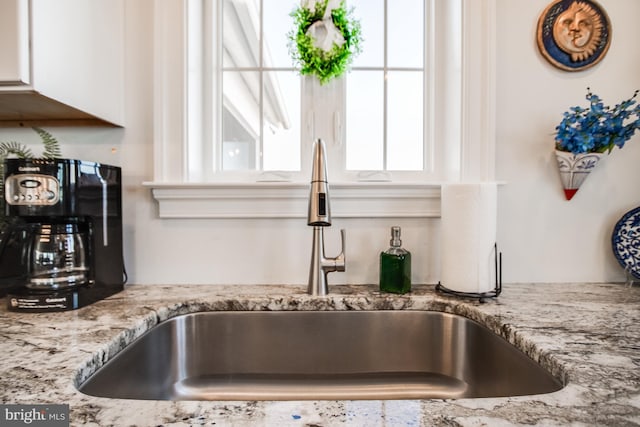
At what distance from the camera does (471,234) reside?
0.83 meters

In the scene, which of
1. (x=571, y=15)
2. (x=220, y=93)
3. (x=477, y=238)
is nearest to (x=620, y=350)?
(x=477, y=238)

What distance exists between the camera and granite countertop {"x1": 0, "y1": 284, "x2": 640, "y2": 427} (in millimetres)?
396

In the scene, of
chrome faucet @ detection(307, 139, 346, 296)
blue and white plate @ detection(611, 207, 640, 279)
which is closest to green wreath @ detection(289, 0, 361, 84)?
chrome faucet @ detection(307, 139, 346, 296)

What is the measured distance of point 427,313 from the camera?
0.86 metres

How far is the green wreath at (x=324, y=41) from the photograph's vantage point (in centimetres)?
101

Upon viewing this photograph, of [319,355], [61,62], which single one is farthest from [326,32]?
[319,355]

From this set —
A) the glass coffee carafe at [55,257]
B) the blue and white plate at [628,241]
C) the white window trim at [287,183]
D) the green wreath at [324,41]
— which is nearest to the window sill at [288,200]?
the white window trim at [287,183]

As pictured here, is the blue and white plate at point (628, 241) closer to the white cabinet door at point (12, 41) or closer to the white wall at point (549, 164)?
the white wall at point (549, 164)

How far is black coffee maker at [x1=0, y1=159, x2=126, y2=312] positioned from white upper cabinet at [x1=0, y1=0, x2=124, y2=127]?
0.16 metres

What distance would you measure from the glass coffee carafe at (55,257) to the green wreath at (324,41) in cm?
76

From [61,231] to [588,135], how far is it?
53.0 inches

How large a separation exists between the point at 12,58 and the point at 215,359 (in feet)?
2.50

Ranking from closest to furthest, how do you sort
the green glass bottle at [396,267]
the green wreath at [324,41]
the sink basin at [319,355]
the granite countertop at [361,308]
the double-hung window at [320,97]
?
1. the granite countertop at [361,308]
2. the sink basin at [319,355]
3. the green glass bottle at [396,267]
4. the green wreath at [324,41]
5. the double-hung window at [320,97]

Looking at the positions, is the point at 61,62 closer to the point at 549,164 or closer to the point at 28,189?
the point at 28,189
